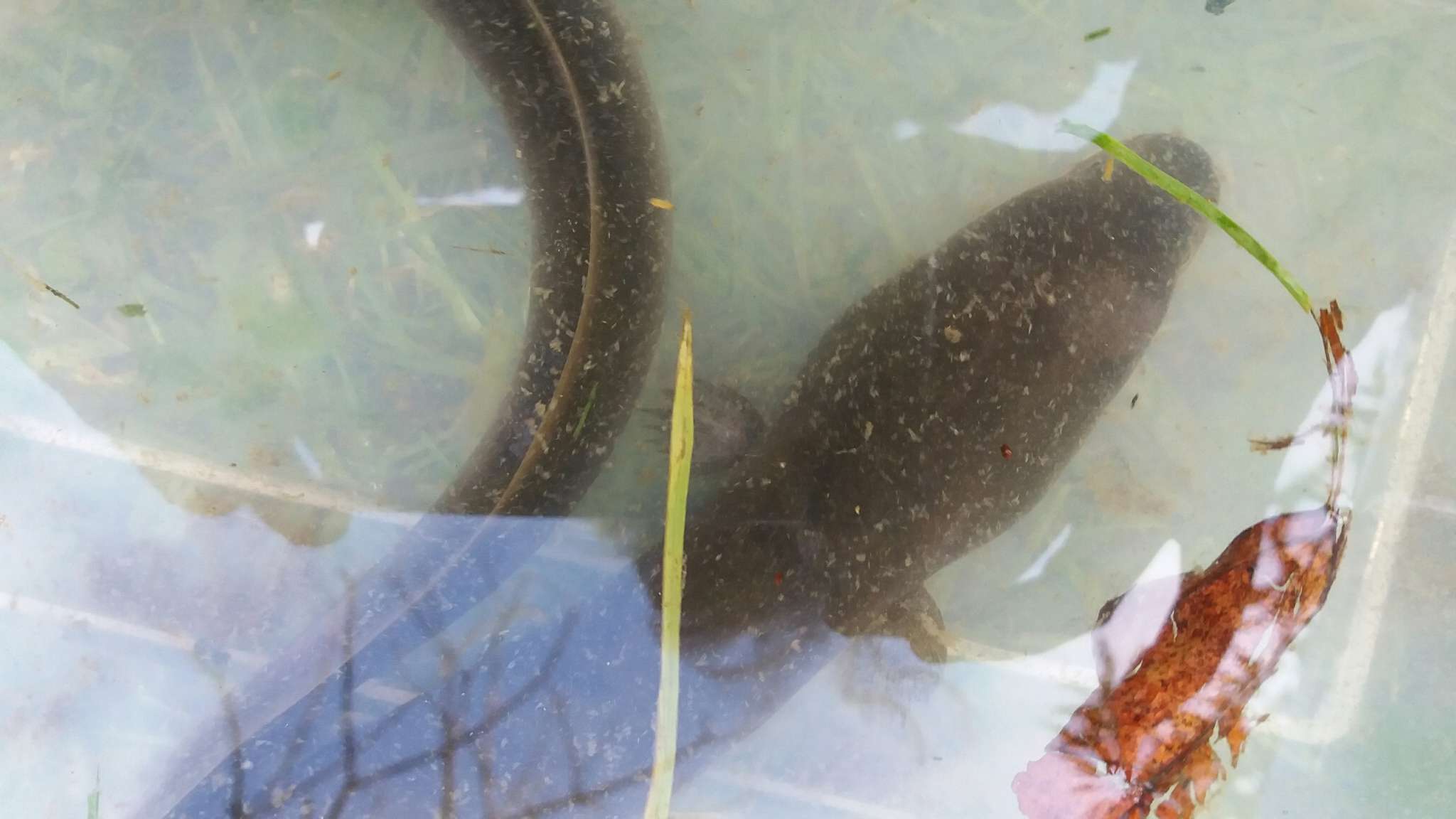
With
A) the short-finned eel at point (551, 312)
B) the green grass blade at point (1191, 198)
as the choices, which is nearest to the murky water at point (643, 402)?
the short-finned eel at point (551, 312)

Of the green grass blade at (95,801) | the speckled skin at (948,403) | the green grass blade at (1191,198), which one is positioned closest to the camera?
the green grass blade at (1191,198)

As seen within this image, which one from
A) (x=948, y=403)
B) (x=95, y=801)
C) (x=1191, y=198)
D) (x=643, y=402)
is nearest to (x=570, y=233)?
(x=643, y=402)

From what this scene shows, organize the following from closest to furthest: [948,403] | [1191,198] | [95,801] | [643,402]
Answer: [1191,198]
[948,403]
[643,402]
[95,801]

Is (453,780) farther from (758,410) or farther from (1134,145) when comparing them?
(1134,145)

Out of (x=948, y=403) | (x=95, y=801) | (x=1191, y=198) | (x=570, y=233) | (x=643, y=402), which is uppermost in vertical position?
(x=1191, y=198)

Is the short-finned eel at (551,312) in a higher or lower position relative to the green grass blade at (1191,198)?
lower

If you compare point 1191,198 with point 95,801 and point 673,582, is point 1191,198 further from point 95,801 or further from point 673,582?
point 95,801

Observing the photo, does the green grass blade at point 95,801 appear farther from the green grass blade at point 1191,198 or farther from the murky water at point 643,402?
the green grass blade at point 1191,198
